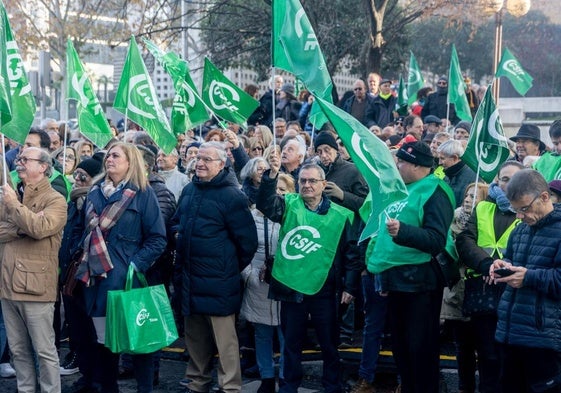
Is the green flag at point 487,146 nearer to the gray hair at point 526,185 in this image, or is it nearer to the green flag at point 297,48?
the green flag at point 297,48

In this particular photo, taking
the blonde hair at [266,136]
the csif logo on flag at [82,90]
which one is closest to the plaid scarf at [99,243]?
the csif logo on flag at [82,90]

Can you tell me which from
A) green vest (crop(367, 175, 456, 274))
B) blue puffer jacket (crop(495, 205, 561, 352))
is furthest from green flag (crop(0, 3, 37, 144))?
blue puffer jacket (crop(495, 205, 561, 352))

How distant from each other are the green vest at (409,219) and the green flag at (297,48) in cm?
168

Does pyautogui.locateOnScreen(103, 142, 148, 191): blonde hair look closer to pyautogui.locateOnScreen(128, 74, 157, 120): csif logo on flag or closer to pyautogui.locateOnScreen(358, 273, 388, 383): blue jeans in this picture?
pyautogui.locateOnScreen(128, 74, 157, 120): csif logo on flag

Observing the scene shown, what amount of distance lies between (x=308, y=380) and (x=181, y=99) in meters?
3.24

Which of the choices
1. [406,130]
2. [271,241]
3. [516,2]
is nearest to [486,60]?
[516,2]

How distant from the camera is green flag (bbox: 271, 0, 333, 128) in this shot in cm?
737

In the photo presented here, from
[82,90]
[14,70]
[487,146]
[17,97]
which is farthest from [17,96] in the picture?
[487,146]

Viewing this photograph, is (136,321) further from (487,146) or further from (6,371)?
(487,146)

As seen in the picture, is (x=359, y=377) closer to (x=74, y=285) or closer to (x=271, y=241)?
(x=271, y=241)

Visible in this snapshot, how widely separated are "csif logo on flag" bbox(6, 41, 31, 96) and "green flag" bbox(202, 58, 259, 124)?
2.45 metres

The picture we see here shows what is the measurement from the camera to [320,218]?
659 cm

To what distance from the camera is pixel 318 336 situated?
21.6 ft

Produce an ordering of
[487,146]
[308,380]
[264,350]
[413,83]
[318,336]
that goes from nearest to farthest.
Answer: [318,336]
[487,146]
[264,350]
[308,380]
[413,83]
